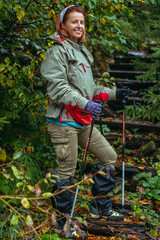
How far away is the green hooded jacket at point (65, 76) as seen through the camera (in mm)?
2992

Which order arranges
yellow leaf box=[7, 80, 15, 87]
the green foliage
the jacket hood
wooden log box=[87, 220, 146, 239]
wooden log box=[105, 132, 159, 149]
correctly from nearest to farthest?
the jacket hood → wooden log box=[87, 220, 146, 239] → yellow leaf box=[7, 80, 15, 87] → the green foliage → wooden log box=[105, 132, 159, 149]

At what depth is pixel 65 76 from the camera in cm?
309

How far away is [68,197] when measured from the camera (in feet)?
10.8

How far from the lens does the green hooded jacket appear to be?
2.99 metres

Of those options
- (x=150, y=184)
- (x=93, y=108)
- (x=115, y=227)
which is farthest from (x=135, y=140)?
(x=93, y=108)

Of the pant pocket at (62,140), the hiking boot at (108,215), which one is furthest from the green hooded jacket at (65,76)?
the hiking boot at (108,215)

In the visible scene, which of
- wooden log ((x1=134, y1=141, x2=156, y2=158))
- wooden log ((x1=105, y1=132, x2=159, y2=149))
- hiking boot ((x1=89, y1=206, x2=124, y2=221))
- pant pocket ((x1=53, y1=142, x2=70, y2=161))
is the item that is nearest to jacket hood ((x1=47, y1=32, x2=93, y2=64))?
pant pocket ((x1=53, y1=142, x2=70, y2=161))

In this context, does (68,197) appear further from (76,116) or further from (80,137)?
(76,116)

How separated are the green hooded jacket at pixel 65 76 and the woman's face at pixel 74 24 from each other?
98mm

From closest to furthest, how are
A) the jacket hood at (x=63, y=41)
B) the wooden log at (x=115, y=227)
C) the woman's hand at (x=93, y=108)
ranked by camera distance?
A: 1. the woman's hand at (x=93, y=108)
2. the jacket hood at (x=63, y=41)
3. the wooden log at (x=115, y=227)

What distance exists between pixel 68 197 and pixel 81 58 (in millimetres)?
1641

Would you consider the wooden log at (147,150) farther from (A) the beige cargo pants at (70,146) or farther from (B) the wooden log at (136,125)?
(A) the beige cargo pants at (70,146)

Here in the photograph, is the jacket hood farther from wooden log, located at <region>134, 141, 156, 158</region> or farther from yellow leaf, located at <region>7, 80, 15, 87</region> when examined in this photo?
wooden log, located at <region>134, 141, 156, 158</region>

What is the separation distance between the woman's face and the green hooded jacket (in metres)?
0.10
